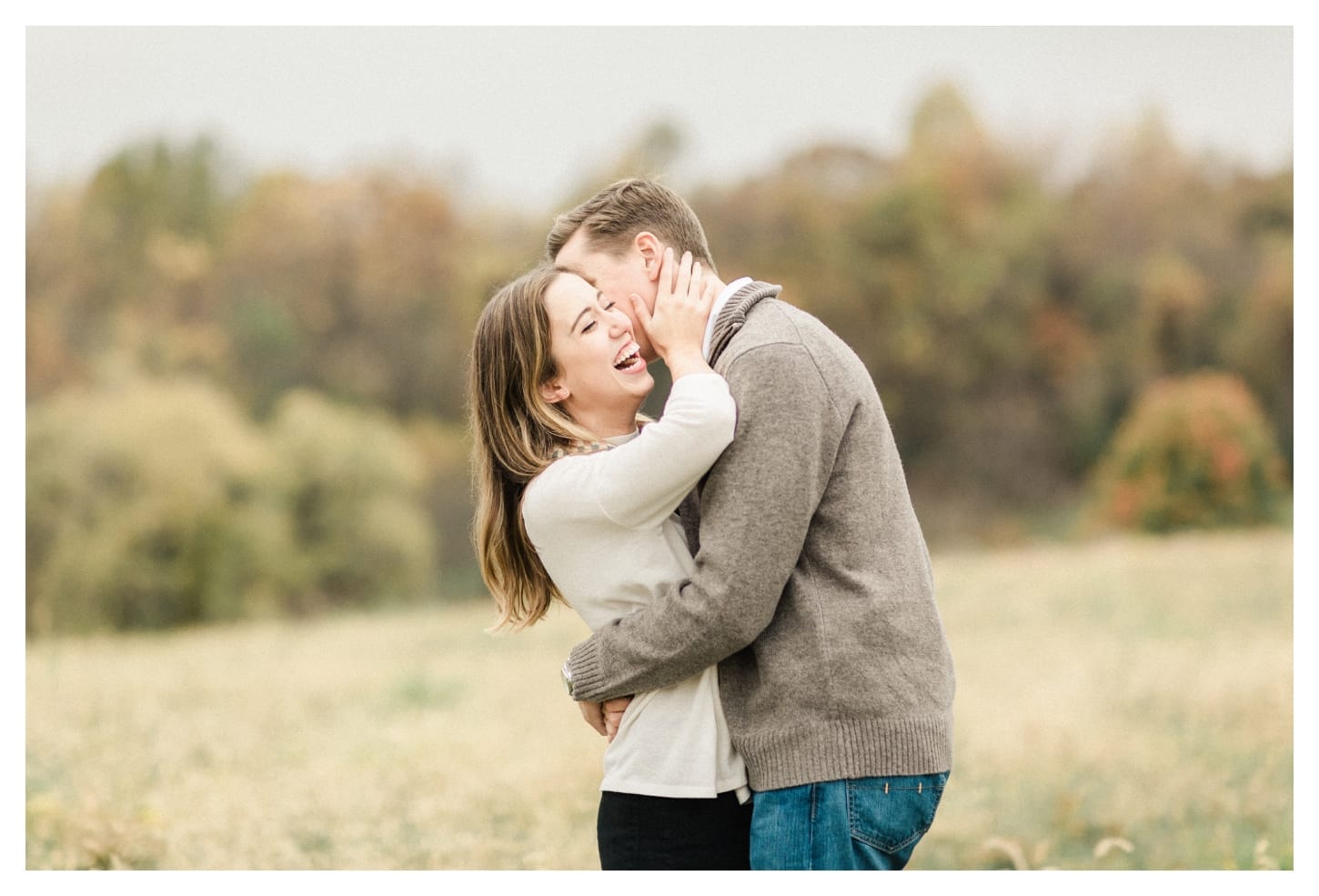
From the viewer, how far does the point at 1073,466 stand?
13195 mm

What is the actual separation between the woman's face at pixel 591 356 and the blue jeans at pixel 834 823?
78 cm

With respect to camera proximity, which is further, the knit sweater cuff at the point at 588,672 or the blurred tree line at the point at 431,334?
the blurred tree line at the point at 431,334

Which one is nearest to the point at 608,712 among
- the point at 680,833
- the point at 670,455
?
the point at 680,833

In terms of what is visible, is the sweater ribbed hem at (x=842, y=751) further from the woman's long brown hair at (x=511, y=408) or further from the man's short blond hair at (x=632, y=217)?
the man's short blond hair at (x=632, y=217)

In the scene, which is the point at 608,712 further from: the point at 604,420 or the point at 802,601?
the point at 604,420

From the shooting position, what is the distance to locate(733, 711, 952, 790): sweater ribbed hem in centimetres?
208

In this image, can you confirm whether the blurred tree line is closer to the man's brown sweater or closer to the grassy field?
the grassy field

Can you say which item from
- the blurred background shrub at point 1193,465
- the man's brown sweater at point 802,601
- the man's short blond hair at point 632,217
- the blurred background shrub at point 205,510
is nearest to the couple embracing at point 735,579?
the man's brown sweater at point 802,601

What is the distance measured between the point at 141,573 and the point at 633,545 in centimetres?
946

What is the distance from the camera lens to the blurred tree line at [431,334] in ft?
35.1

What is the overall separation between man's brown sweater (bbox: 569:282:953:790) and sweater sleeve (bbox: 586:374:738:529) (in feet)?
0.15

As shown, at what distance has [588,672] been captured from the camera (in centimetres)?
220

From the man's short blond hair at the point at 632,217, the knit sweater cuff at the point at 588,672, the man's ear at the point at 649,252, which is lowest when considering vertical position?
the knit sweater cuff at the point at 588,672
